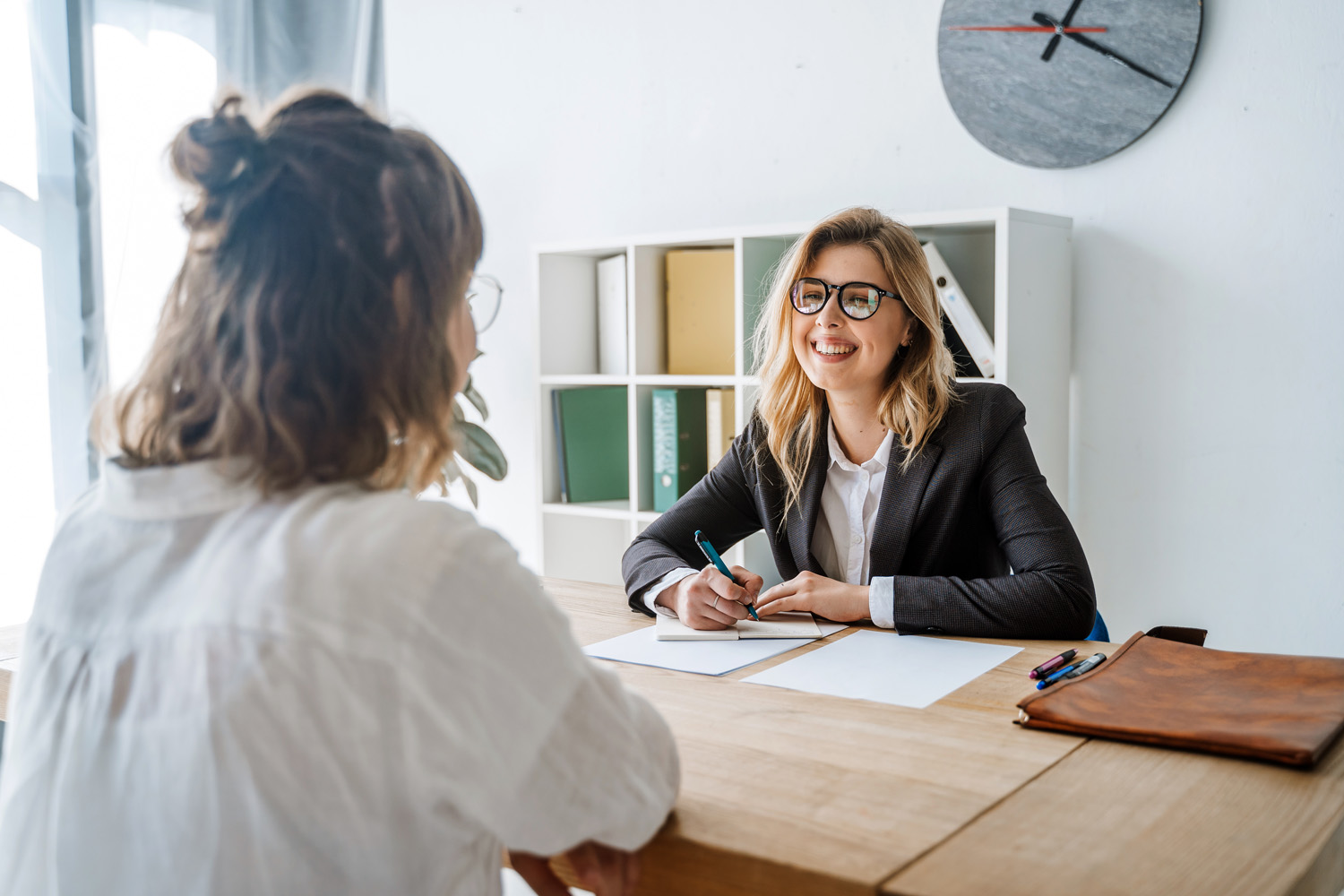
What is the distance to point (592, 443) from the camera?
3.02 metres

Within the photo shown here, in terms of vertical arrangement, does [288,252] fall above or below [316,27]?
below

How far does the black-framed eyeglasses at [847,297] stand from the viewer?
1.86 metres

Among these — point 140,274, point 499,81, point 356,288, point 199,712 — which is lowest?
point 199,712

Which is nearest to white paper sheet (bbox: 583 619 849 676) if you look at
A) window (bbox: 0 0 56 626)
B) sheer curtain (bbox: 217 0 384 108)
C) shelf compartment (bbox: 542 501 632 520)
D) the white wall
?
the white wall

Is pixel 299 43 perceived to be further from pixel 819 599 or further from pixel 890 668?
pixel 890 668

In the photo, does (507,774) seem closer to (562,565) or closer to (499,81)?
(562,565)

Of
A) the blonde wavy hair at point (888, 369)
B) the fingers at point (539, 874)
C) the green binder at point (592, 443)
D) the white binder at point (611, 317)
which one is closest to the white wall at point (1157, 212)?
the white binder at point (611, 317)

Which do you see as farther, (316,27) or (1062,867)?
(316,27)

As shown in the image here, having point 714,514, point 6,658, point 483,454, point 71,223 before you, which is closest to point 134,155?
point 71,223

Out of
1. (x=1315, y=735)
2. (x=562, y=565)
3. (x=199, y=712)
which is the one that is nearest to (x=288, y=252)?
(x=199, y=712)

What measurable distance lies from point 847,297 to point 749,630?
69cm

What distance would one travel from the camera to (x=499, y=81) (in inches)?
134

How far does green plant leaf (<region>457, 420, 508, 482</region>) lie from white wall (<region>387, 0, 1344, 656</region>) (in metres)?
0.82

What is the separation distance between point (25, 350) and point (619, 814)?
7.64ft
